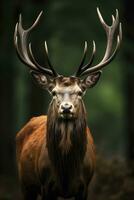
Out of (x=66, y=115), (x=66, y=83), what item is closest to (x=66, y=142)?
(x=66, y=115)

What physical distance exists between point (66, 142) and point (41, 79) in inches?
41.2

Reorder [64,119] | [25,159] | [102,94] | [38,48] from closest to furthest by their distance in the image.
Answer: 1. [64,119]
2. [25,159]
3. [38,48]
4. [102,94]

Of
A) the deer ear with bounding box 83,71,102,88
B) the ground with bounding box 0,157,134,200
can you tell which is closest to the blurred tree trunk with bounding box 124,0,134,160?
the ground with bounding box 0,157,134,200

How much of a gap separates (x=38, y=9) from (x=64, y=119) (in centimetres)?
1130

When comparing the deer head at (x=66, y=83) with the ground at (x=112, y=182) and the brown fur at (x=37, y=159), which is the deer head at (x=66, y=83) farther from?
the ground at (x=112, y=182)

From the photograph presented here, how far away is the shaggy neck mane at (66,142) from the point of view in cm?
1339

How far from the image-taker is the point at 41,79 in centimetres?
1403

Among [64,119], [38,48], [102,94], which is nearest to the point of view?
[64,119]

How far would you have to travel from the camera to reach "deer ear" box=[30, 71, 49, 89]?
550 inches

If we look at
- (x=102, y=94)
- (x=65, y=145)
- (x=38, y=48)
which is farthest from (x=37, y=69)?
(x=102, y=94)

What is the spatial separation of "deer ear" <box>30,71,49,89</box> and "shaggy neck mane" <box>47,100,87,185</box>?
490 mm

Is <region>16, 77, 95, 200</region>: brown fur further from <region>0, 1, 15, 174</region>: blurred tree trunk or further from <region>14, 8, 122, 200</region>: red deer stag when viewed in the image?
<region>0, 1, 15, 174</region>: blurred tree trunk

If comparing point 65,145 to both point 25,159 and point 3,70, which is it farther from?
point 3,70

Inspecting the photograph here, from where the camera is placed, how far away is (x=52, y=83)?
1380cm
